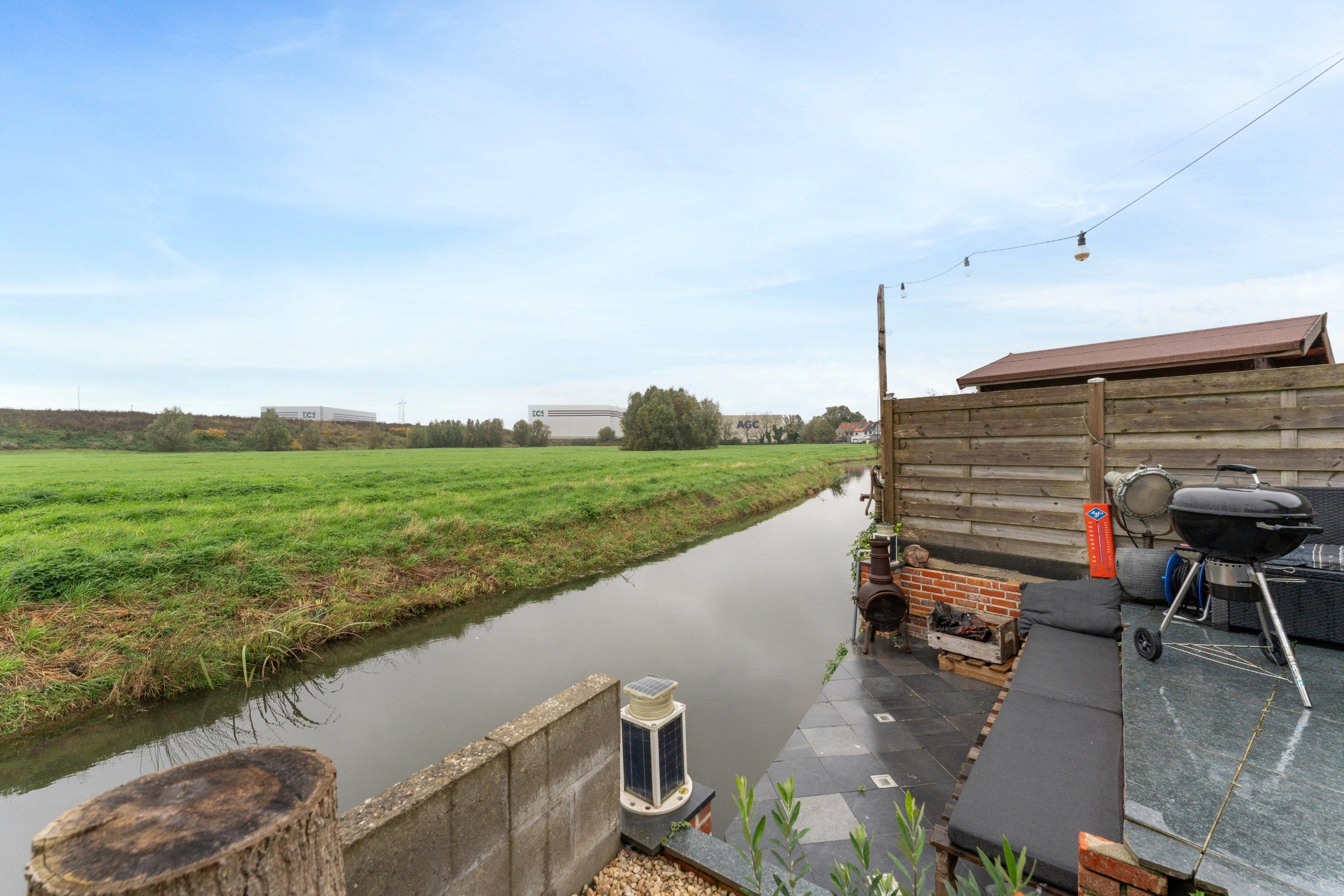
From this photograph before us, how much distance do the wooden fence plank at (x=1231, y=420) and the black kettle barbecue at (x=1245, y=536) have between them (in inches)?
55.0

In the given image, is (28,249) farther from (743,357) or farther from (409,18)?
(743,357)

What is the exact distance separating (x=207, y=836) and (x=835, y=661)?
16.1 ft

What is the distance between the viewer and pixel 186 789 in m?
0.94

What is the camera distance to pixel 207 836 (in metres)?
0.83

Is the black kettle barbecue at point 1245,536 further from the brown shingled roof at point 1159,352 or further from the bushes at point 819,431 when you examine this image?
the bushes at point 819,431

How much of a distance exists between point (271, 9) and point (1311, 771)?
30.7 ft

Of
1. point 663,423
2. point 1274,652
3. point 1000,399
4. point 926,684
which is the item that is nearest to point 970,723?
point 926,684

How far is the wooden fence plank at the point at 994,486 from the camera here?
4.32m

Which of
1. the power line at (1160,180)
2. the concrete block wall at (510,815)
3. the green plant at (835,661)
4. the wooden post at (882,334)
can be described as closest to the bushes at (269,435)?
the wooden post at (882,334)

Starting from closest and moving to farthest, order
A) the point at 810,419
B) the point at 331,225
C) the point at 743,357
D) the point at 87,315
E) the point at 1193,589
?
the point at 1193,589
the point at 331,225
the point at 87,315
the point at 743,357
the point at 810,419

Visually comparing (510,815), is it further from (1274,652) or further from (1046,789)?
(1274,652)

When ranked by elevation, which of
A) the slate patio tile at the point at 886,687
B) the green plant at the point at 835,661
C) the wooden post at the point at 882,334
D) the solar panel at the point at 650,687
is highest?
the wooden post at the point at 882,334

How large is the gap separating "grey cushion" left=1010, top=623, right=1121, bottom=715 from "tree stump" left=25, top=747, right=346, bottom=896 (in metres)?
3.28

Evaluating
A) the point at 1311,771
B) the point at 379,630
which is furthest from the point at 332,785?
the point at 379,630
